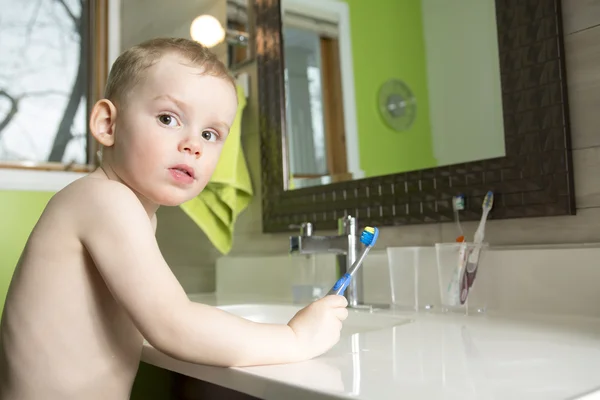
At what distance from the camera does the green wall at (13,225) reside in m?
1.73

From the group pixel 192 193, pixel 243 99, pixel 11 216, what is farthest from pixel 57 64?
pixel 192 193

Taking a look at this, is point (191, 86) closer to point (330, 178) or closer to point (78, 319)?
point (78, 319)

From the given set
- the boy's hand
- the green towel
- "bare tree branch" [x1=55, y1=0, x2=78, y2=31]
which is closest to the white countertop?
the boy's hand

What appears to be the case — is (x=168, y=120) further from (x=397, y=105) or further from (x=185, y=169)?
(x=397, y=105)

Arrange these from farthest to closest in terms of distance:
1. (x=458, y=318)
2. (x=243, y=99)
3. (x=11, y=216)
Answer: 1. (x=11, y=216)
2. (x=243, y=99)
3. (x=458, y=318)

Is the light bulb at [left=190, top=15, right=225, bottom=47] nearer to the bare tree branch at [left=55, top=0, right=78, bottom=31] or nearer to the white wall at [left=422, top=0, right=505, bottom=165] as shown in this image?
the bare tree branch at [left=55, top=0, right=78, bottom=31]

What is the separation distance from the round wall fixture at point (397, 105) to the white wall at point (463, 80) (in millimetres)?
49

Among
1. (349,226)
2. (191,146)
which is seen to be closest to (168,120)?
(191,146)

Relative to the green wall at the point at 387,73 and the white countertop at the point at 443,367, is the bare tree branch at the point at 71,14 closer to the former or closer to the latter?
the green wall at the point at 387,73

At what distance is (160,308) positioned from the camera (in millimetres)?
649

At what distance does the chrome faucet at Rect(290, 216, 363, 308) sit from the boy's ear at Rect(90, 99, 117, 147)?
1.91ft

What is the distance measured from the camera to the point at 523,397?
1.61ft

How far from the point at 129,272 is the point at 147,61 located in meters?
0.27

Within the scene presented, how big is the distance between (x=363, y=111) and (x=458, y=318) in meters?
0.54
